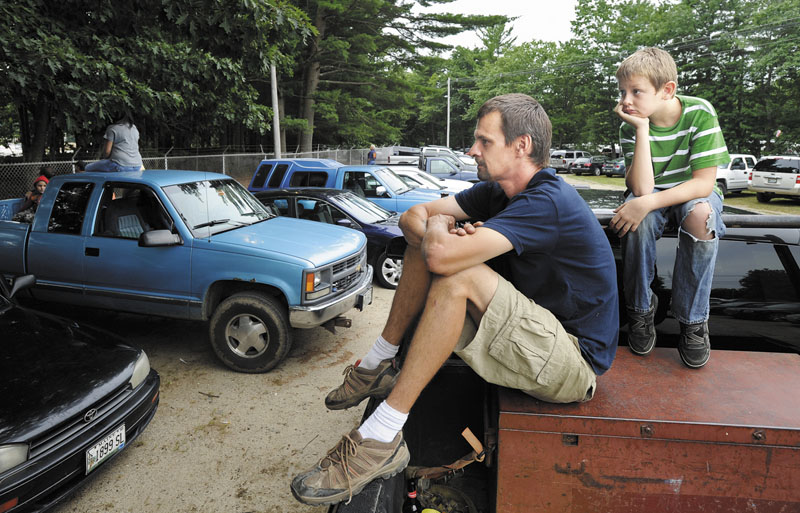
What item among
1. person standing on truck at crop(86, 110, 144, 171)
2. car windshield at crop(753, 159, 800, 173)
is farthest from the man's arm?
car windshield at crop(753, 159, 800, 173)

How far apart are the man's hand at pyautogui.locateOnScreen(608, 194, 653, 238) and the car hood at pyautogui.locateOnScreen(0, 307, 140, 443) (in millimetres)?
2976

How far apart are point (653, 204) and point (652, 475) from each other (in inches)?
47.6

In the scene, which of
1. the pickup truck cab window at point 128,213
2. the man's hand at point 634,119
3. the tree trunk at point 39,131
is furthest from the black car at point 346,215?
the tree trunk at point 39,131

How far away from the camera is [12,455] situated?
248cm

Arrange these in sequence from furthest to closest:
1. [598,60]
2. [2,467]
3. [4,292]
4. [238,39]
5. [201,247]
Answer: [598,60] < [238,39] < [201,247] < [4,292] < [2,467]

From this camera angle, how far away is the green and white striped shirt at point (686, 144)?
2.59 m

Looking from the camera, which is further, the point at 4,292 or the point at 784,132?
the point at 784,132

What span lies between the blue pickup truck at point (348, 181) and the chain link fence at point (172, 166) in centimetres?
366

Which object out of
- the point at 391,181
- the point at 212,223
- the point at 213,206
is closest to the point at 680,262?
the point at 212,223

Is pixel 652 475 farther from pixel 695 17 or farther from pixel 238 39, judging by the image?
pixel 695 17

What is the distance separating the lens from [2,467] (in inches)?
95.3

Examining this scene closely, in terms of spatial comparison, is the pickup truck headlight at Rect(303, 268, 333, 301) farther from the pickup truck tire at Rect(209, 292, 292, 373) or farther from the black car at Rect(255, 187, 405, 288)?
the black car at Rect(255, 187, 405, 288)

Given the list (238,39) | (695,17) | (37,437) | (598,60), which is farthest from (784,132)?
(37,437)

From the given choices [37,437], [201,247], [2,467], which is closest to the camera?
[2,467]
